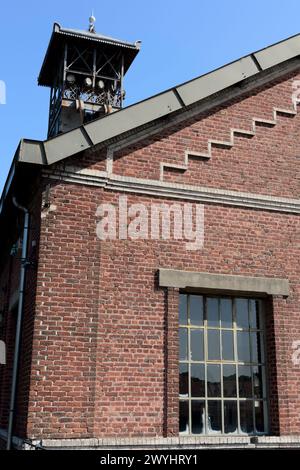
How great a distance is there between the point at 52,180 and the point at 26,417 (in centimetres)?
338

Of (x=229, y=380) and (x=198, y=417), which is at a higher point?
(x=229, y=380)

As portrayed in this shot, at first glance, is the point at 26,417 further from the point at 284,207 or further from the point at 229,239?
the point at 284,207

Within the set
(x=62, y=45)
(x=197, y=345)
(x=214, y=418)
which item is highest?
(x=62, y=45)

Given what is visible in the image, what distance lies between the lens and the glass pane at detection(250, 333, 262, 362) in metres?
8.15

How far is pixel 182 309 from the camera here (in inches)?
313

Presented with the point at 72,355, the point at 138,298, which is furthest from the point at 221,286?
the point at 72,355

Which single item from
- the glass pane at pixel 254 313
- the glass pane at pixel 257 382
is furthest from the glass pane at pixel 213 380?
the glass pane at pixel 254 313

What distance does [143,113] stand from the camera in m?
8.02

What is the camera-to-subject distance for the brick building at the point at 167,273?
275 inches

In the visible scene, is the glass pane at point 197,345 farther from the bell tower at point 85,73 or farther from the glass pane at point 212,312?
the bell tower at point 85,73

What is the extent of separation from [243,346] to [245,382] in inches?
22.2

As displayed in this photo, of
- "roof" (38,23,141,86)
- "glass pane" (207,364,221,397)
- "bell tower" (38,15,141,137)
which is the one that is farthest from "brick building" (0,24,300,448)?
"roof" (38,23,141,86)

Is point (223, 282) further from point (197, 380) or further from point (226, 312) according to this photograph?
point (197, 380)

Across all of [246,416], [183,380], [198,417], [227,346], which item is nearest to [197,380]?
[183,380]
